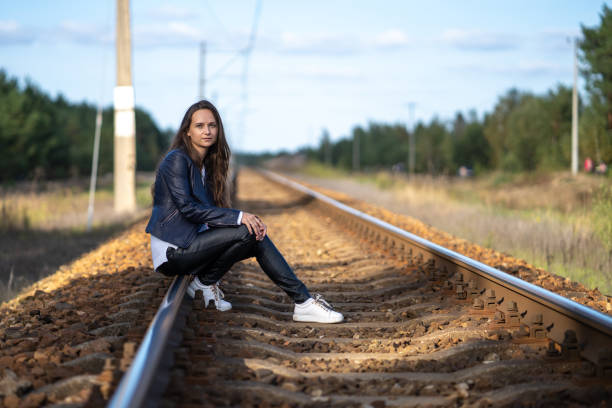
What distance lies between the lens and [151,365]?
9.00 feet

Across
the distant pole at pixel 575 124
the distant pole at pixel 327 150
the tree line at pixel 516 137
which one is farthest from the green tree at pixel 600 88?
the distant pole at pixel 327 150

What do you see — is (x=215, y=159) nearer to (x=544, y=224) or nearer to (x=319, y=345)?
(x=319, y=345)

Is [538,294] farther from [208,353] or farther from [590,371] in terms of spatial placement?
[208,353]

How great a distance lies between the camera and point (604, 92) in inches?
987

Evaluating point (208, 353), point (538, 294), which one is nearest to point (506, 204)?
point (538, 294)

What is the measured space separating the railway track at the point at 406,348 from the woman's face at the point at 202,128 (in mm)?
1119

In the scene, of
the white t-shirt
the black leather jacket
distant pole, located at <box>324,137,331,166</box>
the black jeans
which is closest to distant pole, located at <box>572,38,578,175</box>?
the black jeans

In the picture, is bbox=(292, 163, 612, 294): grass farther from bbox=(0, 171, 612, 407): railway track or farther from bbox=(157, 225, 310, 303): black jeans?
bbox=(157, 225, 310, 303): black jeans

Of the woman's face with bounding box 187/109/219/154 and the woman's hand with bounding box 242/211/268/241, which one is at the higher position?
A: the woman's face with bounding box 187/109/219/154

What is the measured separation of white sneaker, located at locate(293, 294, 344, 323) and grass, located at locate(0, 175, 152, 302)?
345 cm

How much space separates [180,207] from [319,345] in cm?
131

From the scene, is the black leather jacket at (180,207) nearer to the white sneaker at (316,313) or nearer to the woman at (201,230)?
the woman at (201,230)

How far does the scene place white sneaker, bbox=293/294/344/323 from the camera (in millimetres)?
4508

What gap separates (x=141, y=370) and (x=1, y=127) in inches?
1478
